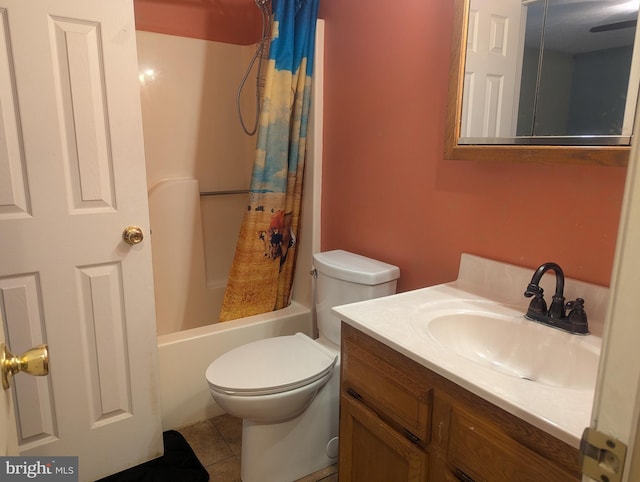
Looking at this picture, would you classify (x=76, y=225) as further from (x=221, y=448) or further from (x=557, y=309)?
(x=557, y=309)

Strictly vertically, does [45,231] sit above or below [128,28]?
below

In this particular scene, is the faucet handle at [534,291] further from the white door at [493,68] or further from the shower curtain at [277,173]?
the shower curtain at [277,173]

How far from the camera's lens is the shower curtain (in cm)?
202

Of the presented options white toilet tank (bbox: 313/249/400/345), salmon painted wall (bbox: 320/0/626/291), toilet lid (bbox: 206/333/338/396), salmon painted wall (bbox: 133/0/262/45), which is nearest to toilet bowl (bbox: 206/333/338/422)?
toilet lid (bbox: 206/333/338/396)

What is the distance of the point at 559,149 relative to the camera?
3.87 ft

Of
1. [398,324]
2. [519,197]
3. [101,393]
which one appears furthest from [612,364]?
[101,393]

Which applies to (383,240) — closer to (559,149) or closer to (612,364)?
(559,149)

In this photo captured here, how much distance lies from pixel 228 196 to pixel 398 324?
67.2 inches

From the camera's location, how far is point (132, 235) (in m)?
1.58

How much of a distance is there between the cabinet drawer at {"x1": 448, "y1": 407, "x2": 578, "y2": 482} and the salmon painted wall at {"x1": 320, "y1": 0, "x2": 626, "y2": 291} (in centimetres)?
57

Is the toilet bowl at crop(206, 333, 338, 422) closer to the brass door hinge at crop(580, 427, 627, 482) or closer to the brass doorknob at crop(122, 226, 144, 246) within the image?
the brass doorknob at crop(122, 226, 144, 246)

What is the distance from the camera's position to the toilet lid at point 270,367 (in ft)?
4.92

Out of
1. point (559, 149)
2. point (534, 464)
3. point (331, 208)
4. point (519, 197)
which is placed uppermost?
point (559, 149)

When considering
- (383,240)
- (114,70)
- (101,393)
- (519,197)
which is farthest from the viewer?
(383,240)
